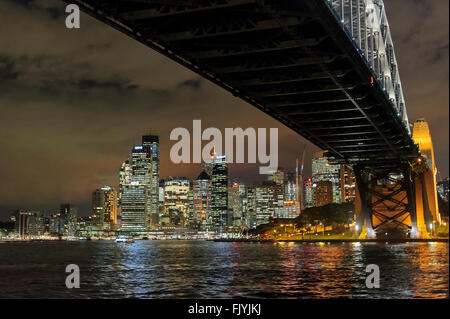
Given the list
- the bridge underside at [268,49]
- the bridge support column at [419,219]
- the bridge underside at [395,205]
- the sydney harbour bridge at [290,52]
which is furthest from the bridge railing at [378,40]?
the bridge support column at [419,219]

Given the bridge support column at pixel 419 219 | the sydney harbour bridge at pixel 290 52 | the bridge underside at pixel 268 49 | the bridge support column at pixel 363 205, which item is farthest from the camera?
the bridge support column at pixel 419 219

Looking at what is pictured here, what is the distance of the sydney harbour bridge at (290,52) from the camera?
25.5 meters

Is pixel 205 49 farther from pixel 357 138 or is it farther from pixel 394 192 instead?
pixel 394 192

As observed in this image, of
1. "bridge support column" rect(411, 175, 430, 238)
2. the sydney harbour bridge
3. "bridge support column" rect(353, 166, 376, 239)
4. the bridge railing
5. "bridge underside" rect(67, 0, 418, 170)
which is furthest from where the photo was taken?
"bridge support column" rect(411, 175, 430, 238)

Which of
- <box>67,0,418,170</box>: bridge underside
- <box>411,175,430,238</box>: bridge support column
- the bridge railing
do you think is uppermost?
the bridge railing

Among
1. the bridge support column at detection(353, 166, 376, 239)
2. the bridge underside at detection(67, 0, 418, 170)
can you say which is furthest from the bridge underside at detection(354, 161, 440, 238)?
the bridge underside at detection(67, 0, 418, 170)

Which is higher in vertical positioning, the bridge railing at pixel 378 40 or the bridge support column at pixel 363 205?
the bridge railing at pixel 378 40

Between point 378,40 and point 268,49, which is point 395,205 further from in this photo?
point 268,49

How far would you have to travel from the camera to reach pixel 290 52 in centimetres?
3062

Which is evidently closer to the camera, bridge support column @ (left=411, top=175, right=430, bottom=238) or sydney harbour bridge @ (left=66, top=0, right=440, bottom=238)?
sydney harbour bridge @ (left=66, top=0, right=440, bottom=238)

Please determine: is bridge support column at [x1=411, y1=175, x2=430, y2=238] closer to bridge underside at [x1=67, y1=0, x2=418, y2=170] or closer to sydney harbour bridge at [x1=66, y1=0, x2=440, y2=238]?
sydney harbour bridge at [x1=66, y1=0, x2=440, y2=238]

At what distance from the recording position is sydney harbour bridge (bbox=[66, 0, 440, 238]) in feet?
83.5

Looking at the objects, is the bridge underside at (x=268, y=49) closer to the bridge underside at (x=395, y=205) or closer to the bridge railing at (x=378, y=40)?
the bridge railing at (x=378, y=40)
